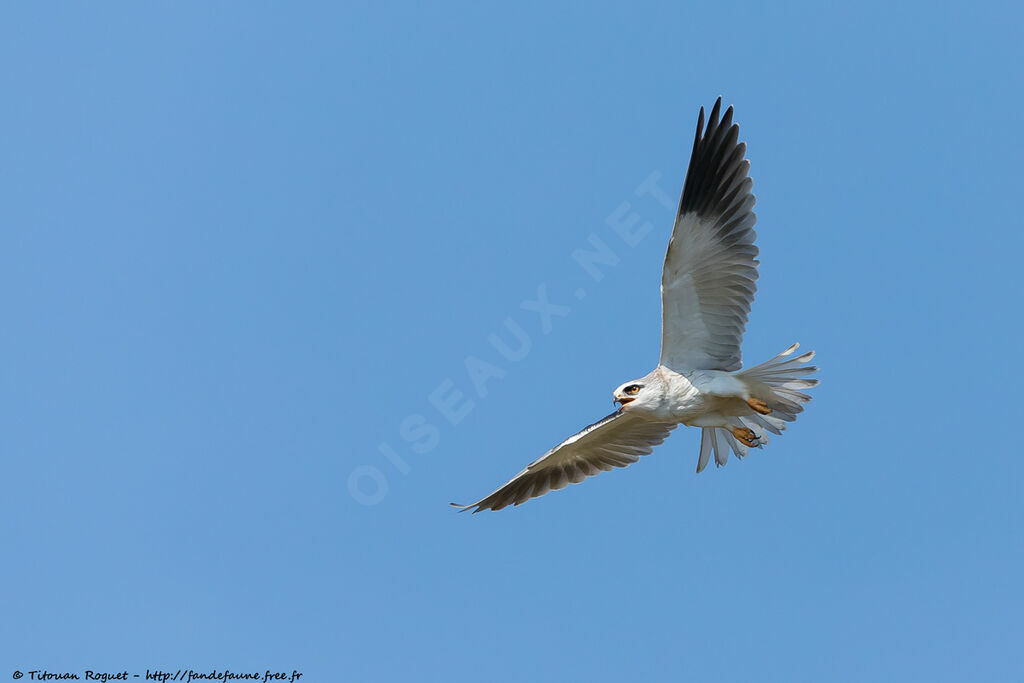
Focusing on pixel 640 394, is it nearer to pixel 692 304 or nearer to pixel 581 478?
pixel 692 304

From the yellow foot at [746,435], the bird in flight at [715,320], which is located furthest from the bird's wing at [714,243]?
the yellow foot at [746,435]

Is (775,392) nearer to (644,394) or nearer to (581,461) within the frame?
(644,394)

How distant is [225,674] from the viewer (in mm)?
10266

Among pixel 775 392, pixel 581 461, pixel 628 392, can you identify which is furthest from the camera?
pixel 581 461

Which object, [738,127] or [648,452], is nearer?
[738,127]

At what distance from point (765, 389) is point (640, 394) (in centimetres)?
117

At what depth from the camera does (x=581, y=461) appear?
12.1 m

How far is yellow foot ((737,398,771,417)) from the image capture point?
9.95 metres

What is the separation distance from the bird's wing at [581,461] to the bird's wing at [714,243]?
6.82 ft

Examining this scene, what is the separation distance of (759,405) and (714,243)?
1.52 meters

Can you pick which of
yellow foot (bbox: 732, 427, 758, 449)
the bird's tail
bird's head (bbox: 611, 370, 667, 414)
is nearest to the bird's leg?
the bird's tail

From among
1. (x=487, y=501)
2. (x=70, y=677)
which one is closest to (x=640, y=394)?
(x=487, y=501)

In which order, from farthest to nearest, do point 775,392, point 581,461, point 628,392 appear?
1. point 581,461
2. point 628,392
3. point 775,392

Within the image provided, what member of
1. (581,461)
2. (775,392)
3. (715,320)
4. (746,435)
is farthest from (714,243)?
(581,461)
